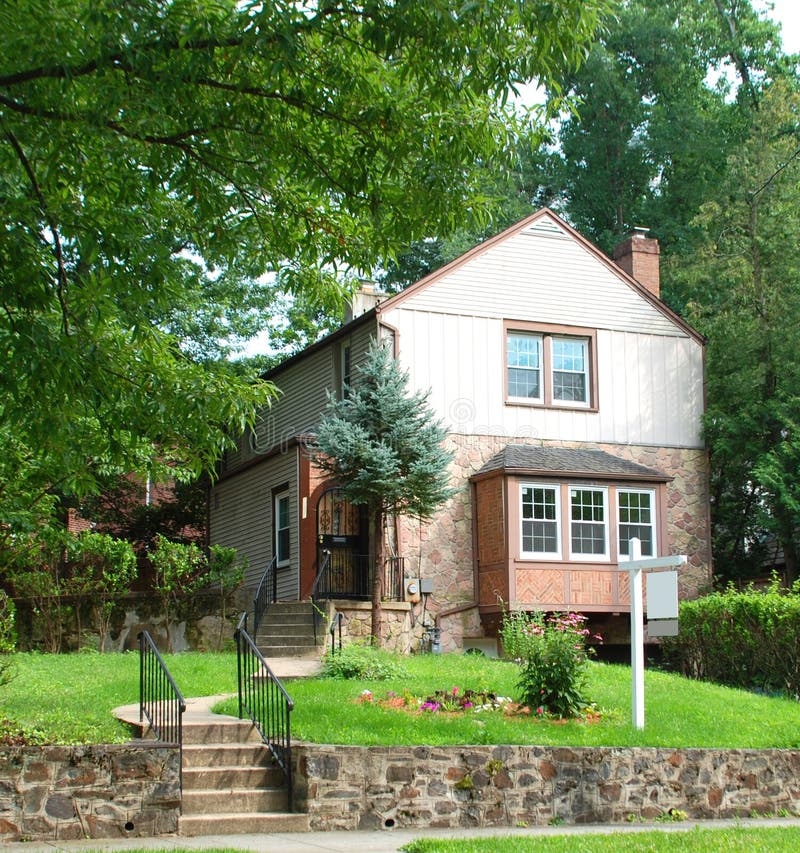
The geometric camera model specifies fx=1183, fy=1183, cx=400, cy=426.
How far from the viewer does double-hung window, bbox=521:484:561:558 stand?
837 inches

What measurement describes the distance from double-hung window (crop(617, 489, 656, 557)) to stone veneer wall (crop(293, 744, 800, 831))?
359 inches

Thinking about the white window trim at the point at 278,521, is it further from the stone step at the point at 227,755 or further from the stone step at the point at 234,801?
the stone step at the point at 234,801

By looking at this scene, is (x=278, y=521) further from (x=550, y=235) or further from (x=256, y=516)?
(x=550, y=235)

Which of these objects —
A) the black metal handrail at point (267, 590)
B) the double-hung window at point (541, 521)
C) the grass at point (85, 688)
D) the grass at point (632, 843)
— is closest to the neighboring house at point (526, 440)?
the double-hung window at point (541, 521)

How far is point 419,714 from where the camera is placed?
13.2 meters

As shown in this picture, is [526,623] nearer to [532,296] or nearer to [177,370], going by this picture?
[532,296]

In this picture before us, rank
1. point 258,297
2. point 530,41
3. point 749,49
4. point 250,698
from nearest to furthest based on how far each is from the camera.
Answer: point 530,41
point 250,698
point 258,297
point 749,49

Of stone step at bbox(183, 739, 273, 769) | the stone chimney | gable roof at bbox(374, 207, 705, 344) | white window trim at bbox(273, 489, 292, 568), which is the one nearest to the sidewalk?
stone step at bbox(183, 739, 273, 769)

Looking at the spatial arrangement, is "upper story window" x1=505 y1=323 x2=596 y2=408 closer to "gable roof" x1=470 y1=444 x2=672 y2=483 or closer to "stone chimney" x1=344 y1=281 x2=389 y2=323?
"gable roof" x1=470 y1=444 x2=672 y2=483

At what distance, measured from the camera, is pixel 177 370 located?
10703mm

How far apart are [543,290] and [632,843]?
15.2 meters

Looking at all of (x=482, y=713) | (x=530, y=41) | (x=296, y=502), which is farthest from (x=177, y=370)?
(x=296, y=502)

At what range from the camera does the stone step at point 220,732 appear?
39.5 ft

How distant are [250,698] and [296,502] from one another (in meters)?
10.2
